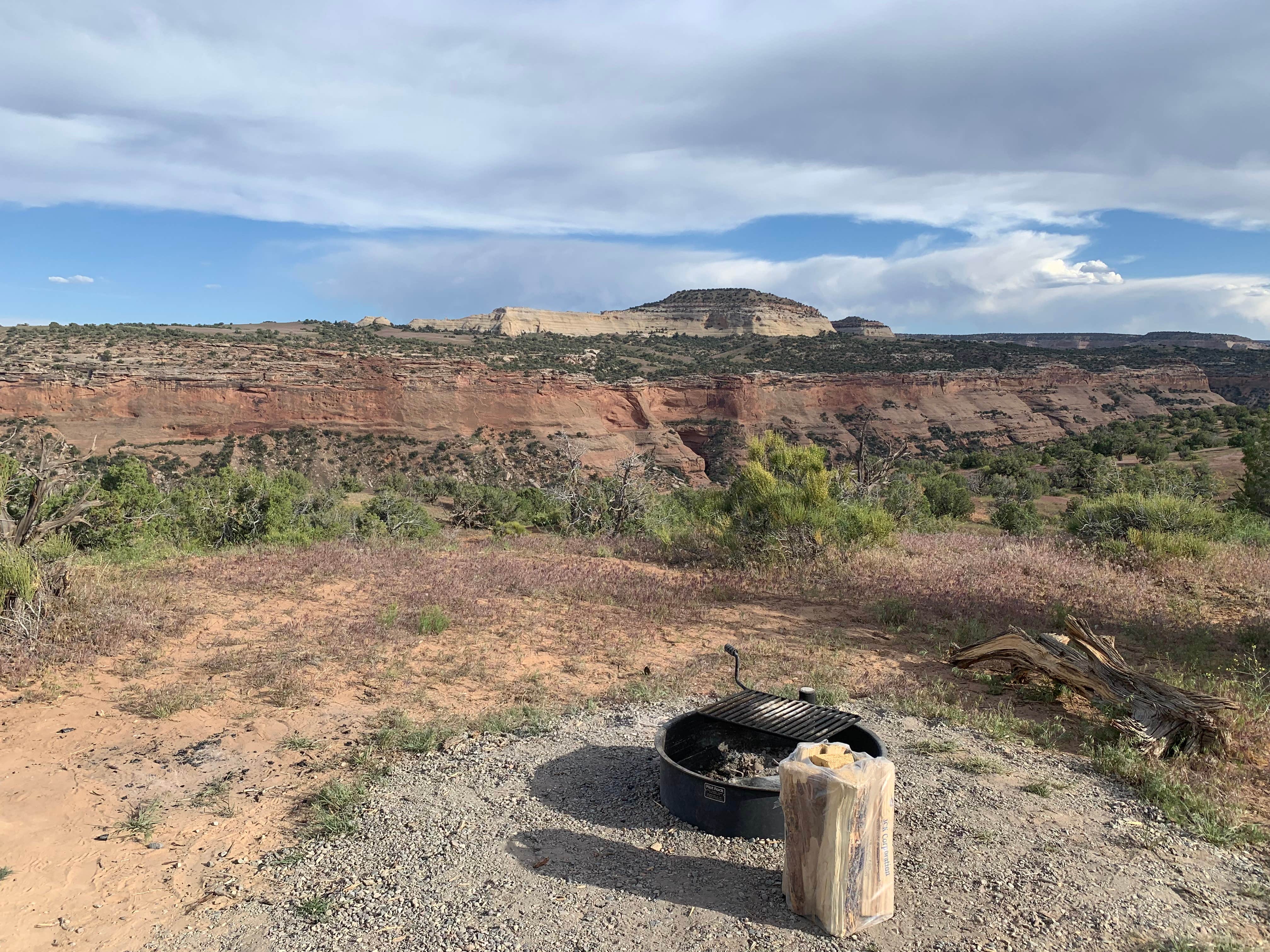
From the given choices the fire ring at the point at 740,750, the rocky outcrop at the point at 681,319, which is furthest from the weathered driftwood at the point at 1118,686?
the rocky outcrop at the point at 681,319

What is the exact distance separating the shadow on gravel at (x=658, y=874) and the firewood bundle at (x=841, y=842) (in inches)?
6.5

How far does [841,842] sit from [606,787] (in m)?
1.85

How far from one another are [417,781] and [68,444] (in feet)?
24.0

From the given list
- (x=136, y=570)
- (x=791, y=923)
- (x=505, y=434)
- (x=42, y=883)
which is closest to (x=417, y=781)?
(x=42, y=883)

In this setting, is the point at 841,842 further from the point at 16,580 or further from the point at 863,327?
the point at 863,327

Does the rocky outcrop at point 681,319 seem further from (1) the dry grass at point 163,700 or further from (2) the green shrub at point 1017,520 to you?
(1) the dry grass at point 163,700

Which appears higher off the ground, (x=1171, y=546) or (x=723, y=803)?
(x=1171, y=546)

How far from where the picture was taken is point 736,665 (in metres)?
5.65

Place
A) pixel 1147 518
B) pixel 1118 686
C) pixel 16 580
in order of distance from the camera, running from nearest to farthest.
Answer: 1. pixel 1118 686
2. pixel 16 580
3. pixel 1147 518

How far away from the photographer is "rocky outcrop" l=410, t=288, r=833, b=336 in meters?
96.9

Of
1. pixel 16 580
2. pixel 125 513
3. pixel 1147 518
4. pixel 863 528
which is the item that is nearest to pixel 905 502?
pixel 1147 518

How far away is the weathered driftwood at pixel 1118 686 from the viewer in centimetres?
512

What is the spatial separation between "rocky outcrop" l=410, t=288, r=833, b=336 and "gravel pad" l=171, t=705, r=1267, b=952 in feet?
296

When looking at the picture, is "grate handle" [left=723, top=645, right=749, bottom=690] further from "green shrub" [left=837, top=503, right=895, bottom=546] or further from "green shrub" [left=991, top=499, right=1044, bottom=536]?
"green shrub" [left=991, top=499, right=1044, bottom=536]
